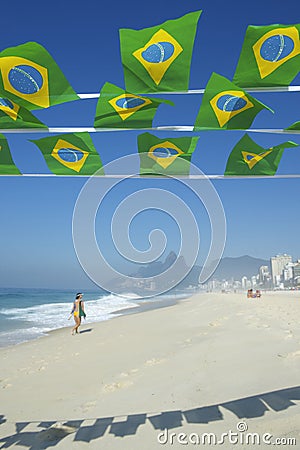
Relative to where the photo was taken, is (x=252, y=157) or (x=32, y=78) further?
(x=252, y=157)

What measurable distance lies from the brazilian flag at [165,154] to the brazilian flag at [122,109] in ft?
1.51

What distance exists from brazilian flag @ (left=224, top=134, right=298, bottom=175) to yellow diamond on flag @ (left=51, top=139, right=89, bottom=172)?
1.66 meters

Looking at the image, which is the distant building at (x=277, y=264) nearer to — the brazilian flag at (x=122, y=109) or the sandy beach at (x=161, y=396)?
the sandy beach at (x=161, y=396)

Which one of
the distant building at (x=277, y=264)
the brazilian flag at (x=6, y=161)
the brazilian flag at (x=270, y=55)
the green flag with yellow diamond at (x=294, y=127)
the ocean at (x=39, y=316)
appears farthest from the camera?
the distant building at (x=277, y=264)

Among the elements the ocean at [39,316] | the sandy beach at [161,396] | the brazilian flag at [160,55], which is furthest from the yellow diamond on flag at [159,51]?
the sandy beach at [161,396]

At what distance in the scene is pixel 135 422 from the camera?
329 centimetres

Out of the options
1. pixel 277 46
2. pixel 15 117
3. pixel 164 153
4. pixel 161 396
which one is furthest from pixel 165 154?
pixel 161 396

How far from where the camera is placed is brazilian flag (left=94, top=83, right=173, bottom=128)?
3092 millimetres

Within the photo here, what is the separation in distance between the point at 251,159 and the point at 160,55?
158cm

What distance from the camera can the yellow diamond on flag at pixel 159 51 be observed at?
2.90 metres

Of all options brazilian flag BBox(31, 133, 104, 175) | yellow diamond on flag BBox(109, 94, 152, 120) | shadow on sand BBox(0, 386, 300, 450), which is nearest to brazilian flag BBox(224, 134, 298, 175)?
yellow diamond on flag BBox(109, 94, 152, 120)

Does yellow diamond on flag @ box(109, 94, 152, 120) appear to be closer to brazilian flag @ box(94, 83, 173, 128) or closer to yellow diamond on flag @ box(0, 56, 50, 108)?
brazilian flag @ box(94, 83, 173, 128)

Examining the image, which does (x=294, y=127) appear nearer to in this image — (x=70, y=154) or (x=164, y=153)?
(x=164, y=153)

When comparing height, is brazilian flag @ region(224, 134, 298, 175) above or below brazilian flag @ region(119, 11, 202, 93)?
below
